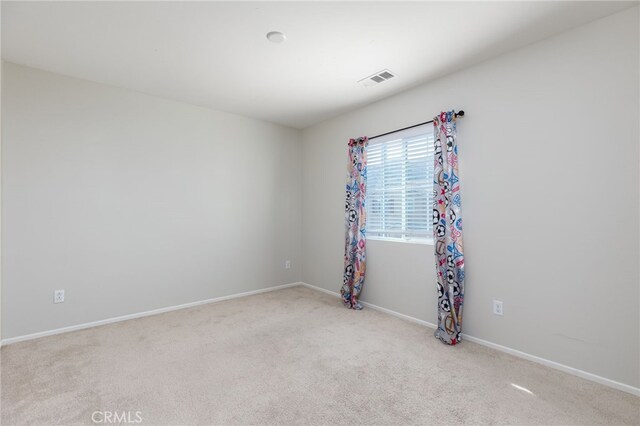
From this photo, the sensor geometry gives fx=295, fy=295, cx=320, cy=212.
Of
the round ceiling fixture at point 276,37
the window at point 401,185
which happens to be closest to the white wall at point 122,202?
the window at point 401,185

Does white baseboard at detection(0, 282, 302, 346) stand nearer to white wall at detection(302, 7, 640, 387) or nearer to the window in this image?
the window

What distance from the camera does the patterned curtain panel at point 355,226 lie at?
3539mm

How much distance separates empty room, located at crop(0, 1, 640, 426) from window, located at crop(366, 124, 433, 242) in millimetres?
24

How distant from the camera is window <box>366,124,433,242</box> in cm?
304

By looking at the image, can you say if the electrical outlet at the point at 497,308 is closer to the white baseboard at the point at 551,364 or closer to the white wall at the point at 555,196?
the white wall at the point at 555,196

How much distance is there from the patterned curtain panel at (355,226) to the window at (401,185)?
0.43 feet

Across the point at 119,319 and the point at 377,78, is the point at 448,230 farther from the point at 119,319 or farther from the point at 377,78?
the point at 119,319

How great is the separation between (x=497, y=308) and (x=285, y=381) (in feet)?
5.92

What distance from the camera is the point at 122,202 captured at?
313cm

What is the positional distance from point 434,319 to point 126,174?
3508 millimetres

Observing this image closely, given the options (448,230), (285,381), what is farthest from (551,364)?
(285,381)

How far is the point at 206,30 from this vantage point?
214 centimetres

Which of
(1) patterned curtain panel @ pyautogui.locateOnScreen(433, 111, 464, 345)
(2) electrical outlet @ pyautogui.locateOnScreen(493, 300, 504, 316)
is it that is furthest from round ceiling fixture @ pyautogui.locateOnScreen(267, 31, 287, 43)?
(2) electrical outlet @ pyautogui.locateOnScreen(493, 300, 504, 316)

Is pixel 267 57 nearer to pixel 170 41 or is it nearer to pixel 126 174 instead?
pixel 170 41
